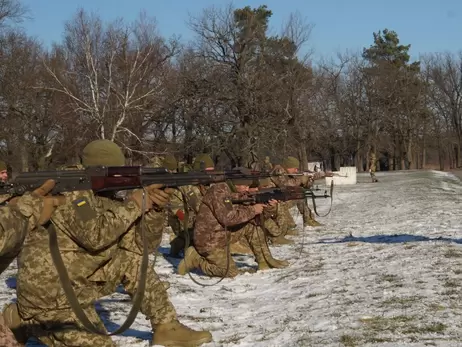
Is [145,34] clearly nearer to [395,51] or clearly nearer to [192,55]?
[192,55]

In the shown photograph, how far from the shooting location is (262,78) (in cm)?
3444

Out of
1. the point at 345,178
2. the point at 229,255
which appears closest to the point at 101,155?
the point at 229,255

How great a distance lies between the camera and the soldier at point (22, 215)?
13.1ft

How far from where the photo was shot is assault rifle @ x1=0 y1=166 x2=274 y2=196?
4.18 meters

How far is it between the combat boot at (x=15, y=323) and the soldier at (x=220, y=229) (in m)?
3.86

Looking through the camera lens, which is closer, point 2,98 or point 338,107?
point 2,98

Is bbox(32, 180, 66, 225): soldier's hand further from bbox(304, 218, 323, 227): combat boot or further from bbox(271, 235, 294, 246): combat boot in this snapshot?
bbox(304, 218, 323, 227): combat boot

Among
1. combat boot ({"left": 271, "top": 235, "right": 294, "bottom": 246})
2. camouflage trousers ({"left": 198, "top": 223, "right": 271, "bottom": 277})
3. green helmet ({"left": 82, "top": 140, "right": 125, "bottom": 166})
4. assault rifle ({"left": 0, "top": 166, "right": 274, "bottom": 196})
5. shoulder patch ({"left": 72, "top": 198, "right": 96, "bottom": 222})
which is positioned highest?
green helmet ({"left": 82, "top": 140, "right": 125, "bottom": 166})

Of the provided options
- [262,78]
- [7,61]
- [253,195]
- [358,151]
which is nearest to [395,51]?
[358,151]

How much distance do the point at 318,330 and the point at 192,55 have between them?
31.0m

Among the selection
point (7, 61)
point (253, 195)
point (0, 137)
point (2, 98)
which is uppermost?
point (7, 61)

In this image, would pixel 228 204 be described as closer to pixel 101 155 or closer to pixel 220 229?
pixel 220 229

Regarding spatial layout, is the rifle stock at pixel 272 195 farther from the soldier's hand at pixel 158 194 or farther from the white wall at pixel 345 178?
the white wall at pixel 345 178

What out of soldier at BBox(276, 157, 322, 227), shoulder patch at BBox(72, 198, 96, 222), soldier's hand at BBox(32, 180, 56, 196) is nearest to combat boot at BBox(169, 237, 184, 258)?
soldier at BBox(276, 157, 322, 227)
